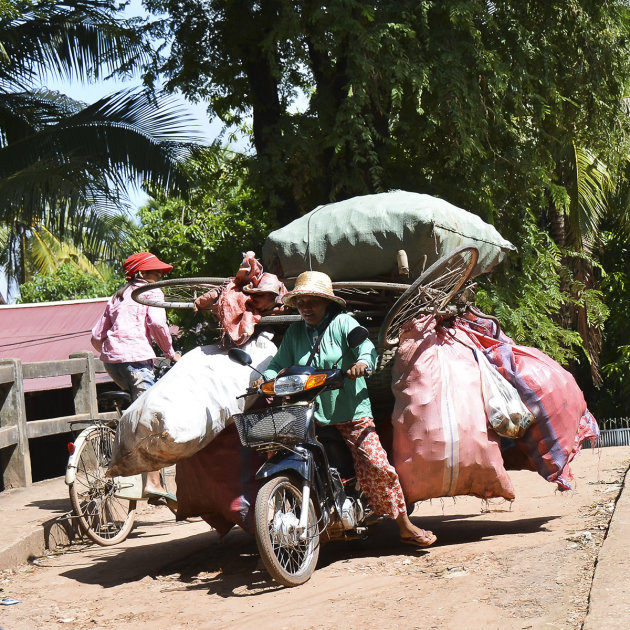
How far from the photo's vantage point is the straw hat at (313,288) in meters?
5.51

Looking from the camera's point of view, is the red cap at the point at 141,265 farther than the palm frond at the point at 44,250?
No

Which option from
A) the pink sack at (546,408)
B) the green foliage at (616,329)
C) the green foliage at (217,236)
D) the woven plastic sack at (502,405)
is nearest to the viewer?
the woven plastic sack at (502,405)

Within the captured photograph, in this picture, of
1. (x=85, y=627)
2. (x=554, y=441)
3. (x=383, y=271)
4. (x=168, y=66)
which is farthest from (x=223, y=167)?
(x=85, y=627)

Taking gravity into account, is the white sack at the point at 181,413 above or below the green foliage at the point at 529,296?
below

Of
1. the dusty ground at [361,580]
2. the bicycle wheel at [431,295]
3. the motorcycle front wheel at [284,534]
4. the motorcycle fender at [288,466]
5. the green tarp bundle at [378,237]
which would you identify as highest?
the green tarp bundle at [378,237]

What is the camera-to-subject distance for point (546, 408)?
240 inches

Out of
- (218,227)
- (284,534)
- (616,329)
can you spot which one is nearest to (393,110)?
(218,227)

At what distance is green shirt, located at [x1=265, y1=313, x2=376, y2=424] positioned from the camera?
5598 mm

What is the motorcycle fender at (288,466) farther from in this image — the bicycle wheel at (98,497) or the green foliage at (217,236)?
the green foliage at (217,236)

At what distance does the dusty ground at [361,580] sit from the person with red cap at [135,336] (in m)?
1.08

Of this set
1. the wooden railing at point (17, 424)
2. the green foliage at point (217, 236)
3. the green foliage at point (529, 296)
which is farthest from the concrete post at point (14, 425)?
the green foliage at point (529, 296)

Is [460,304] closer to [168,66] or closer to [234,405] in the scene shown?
[234,405]

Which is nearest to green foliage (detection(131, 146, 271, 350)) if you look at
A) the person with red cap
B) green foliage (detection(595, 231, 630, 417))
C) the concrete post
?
the concrete post

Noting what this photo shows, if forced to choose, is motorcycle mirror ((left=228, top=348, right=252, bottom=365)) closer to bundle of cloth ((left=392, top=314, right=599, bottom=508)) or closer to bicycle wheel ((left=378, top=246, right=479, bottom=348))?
bicycle wheel ((left=378, top=246, right=479, bottom=348))
